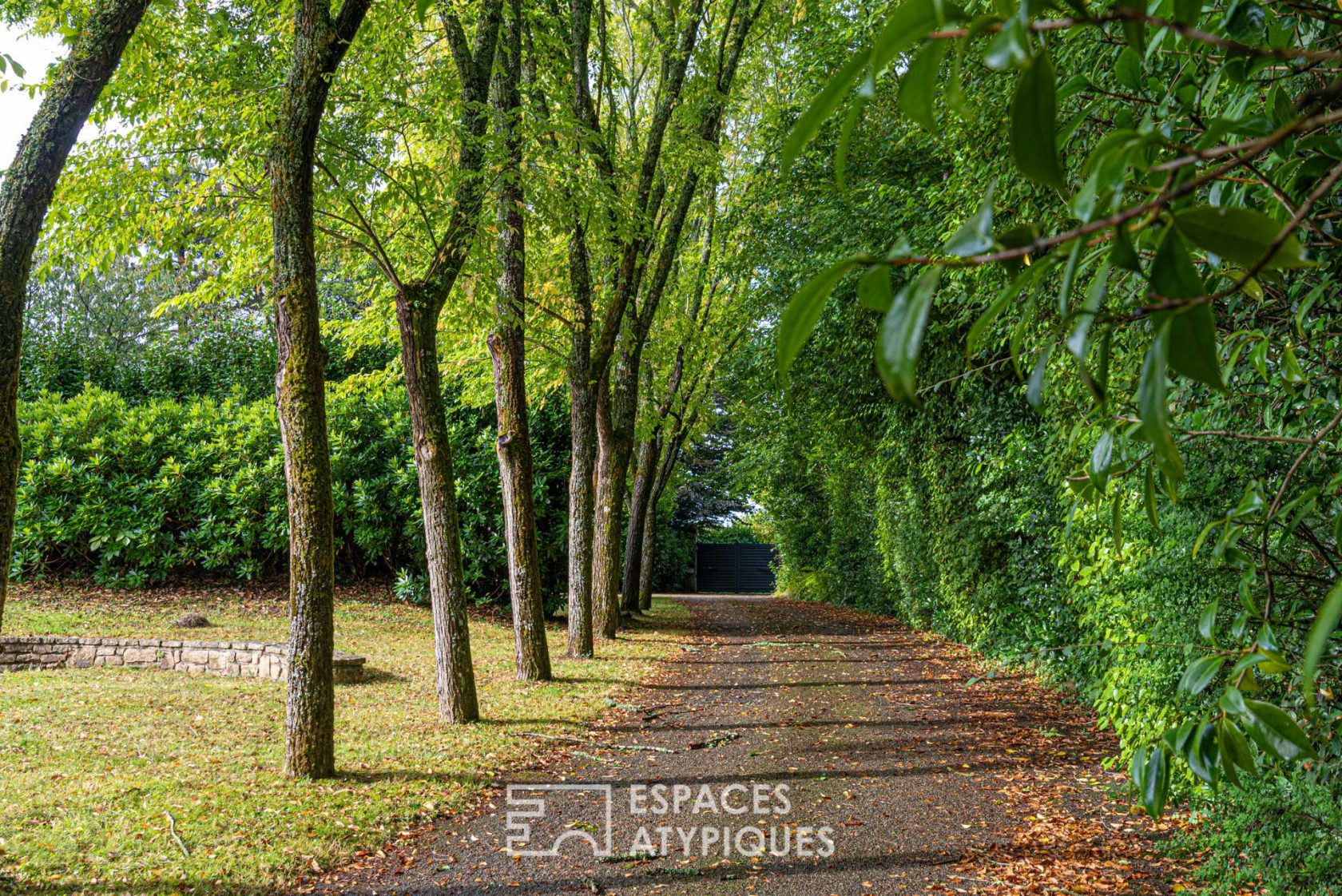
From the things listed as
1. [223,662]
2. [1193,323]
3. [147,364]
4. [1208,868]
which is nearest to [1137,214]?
[1193,323]

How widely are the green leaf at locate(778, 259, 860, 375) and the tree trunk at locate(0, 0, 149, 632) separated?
405 cm

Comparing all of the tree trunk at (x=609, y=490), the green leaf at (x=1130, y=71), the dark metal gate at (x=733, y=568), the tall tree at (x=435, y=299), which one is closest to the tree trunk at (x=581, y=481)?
the tree trunk at (x=609, y=490)

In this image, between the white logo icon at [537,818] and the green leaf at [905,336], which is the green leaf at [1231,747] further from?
the white logo icon at [537,818]

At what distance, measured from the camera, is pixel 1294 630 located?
3.38 meters

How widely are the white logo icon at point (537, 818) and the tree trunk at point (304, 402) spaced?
1.20 metres

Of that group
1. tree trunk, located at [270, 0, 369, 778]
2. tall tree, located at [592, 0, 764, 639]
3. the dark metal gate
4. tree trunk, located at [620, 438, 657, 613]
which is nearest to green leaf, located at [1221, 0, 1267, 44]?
tree trunk, located at [270, 0, 369, 778]

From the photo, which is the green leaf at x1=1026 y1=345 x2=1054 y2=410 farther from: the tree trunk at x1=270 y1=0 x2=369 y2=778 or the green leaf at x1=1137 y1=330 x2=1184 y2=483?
the tree trunk at x1=270 y1=0 x2=369 y2=778

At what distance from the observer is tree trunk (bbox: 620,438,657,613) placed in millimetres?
15906

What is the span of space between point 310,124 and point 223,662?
5.96 m

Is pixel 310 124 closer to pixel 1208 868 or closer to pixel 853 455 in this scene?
pixel 1208 868

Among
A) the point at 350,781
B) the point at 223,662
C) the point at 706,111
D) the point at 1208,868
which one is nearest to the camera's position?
the point at 1208,868

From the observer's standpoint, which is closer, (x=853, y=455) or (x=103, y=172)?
(x=103, y=172)

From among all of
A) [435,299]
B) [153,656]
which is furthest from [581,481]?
[153,656]

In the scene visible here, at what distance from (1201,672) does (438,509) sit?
632 centimetres
